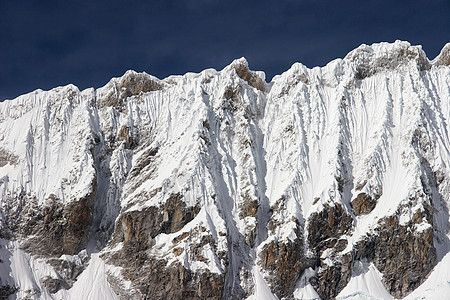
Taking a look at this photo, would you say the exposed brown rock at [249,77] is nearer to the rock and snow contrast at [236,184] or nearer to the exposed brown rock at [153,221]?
the rock and snow contrast at [236,184]

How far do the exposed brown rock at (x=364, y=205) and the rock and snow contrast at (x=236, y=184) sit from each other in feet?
1.16

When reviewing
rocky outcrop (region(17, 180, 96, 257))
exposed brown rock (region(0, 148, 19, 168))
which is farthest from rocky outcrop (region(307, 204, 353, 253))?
exposed brown rock (region(0, 148, 19, 168))

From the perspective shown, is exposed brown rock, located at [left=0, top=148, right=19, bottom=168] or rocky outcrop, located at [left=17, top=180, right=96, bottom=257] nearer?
rocky outcrop, located at [left=17, top=180, right=96, bottom=257]

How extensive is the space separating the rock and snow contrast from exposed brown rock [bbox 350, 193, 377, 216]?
1.16 ft

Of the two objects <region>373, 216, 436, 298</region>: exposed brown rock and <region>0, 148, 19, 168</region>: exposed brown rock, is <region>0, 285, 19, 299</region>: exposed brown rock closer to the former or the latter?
<region>0, 148, 19, 168</region>: exposed brown rock

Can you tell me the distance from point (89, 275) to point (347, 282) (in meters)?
42.9

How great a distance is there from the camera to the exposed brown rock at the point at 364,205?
279ft

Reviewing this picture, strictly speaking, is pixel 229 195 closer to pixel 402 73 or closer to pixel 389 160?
pixel 389 160

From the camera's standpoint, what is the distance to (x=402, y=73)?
104375 mm

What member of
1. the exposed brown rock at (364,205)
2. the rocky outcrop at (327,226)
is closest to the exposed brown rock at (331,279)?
the rocky outcrop at (327,226)

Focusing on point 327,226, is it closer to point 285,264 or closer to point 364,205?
point 364,205

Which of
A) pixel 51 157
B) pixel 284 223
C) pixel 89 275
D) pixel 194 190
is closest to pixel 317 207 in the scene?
Result: pixel 284 223

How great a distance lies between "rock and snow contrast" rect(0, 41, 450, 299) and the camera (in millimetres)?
79188

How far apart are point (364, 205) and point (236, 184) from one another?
23405 mm
